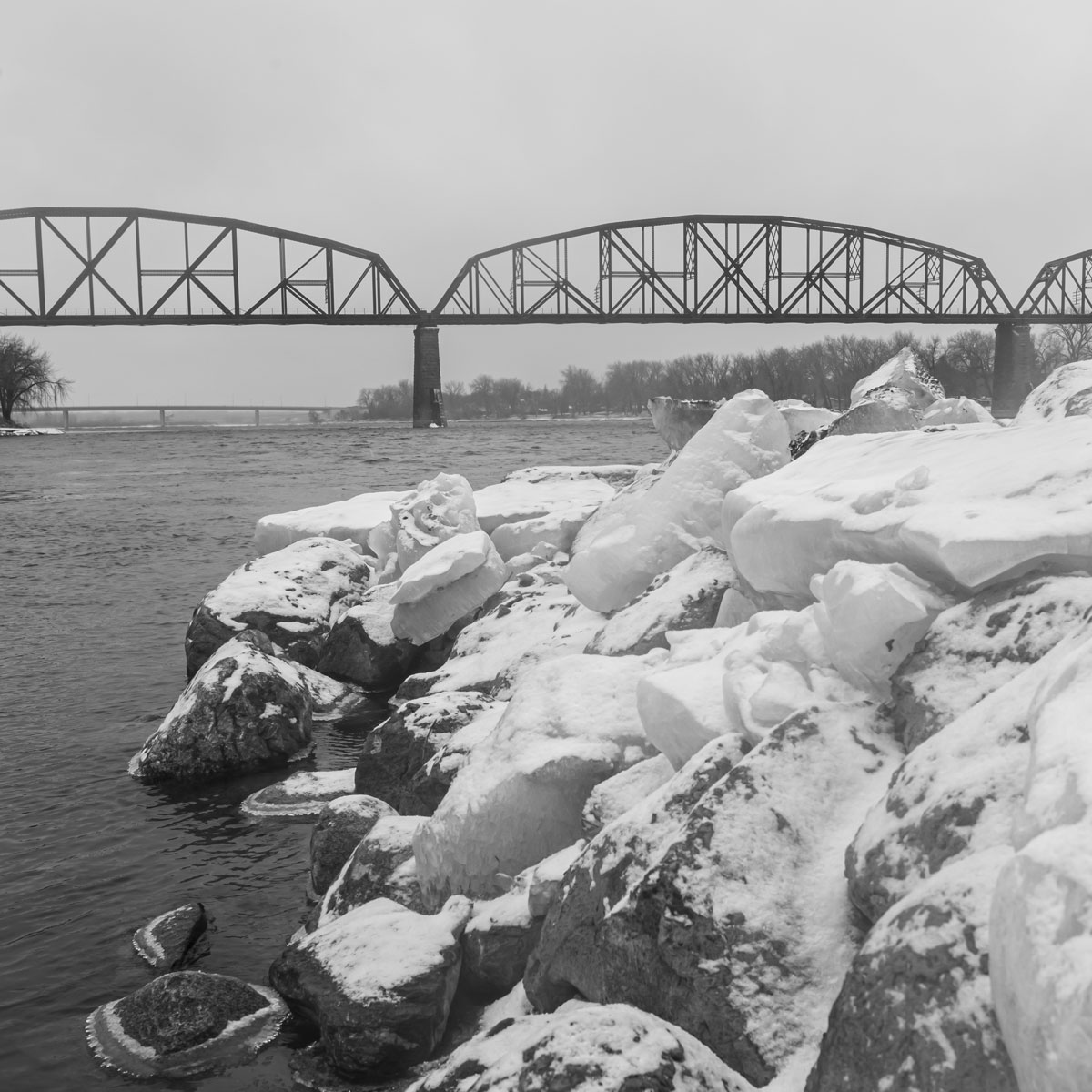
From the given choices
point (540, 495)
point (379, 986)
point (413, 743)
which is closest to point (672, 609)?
point (413, 743)

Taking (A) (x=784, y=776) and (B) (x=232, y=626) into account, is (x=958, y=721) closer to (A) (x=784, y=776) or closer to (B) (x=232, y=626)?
(A) (x=784, y=776)

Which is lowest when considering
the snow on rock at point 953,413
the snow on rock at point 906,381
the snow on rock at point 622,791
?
the snow on rock at point 622,791

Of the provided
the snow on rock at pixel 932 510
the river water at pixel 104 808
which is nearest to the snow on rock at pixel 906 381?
the snow on rock at pixel 932 510

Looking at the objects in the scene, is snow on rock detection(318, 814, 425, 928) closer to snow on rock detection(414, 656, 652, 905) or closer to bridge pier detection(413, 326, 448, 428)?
snow on rock detection(414, 656, 652, 905)

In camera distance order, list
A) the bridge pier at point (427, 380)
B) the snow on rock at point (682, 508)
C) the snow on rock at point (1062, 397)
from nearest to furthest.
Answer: the snow on rock at point (1062, 397) → the snow on rock at point (682, 508) → the bridge pier at point (427, 380)

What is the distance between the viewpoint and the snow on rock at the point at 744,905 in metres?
3.08

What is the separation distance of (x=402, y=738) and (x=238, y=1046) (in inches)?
89.5

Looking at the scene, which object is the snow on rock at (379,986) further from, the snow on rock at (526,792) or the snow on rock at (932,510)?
the snow on rock at (932,510)

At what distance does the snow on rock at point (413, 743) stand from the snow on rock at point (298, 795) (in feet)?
1.44

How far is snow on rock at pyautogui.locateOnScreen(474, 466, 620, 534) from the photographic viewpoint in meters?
12.8

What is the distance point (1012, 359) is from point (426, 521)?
6437 centimetres

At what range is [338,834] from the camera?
18.9 feet

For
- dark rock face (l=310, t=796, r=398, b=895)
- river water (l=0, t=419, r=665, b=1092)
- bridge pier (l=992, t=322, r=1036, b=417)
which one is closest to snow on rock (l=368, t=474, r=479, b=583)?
river water (l=0, t=419, r=665, b=1092)

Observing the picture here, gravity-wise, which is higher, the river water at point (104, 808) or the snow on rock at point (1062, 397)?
the snow on rock at point (1062, 397)
